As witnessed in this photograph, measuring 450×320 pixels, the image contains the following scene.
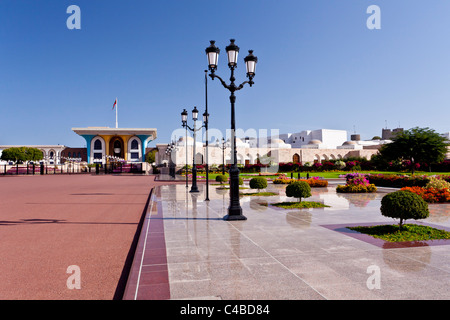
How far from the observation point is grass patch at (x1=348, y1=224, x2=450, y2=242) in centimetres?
644

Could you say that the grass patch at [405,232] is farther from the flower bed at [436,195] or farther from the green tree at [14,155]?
the green tree at [14,155]

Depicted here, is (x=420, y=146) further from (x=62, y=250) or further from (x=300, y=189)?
(x=62, y=250)

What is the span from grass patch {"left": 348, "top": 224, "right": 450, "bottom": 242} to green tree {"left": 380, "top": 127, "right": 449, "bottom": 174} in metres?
25.0

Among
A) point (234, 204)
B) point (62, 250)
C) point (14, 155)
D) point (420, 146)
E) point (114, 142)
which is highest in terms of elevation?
point (114, 142)

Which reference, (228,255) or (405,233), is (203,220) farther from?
(405,233)

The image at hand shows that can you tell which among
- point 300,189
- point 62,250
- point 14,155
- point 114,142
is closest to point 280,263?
point 62,250

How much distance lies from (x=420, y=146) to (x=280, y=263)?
100ft

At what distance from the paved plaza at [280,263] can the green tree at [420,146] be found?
82.0 feet

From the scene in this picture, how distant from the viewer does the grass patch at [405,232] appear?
6441 millimetres

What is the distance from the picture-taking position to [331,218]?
8984 mm

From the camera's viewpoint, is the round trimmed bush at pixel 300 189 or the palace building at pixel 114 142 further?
the palace building at pixel 114 142

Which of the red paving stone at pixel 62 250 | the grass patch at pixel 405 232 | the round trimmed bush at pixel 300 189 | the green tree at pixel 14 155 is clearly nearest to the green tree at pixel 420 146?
the round trimmed bush at pixel 300 189

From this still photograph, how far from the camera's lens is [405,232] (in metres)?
6.95
